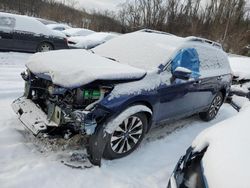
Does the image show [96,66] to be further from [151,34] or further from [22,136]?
[151,34]

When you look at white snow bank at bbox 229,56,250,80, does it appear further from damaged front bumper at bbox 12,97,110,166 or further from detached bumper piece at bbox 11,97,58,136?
detached bumper piece at bbox 11,97,58,136

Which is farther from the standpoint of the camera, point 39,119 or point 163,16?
point 163,16

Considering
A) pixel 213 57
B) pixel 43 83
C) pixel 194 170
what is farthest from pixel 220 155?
pixel 213 57

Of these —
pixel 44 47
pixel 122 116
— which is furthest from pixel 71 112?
pixel 44 47

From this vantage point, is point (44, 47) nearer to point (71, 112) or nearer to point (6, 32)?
point (6, 32)

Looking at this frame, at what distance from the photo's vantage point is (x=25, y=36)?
392 inches

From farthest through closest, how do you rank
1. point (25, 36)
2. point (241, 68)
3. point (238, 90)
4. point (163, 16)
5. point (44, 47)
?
point (163, 16) < point (44, 47) < point (25, 36) < point (241, 68) < point (238, 90)

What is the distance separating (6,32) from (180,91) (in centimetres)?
708

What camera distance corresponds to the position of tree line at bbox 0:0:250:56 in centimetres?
3338

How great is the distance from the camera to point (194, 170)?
2570mm

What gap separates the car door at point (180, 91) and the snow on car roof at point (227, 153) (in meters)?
1.26

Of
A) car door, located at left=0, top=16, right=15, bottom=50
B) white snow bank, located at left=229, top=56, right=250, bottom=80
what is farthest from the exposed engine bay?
car door, located at left=0, top=16, right=15, bottom=50

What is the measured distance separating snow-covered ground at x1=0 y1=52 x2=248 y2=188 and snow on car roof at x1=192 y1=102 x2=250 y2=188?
1043 millimetres

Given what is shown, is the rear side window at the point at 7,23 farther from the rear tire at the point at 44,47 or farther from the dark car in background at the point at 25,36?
the rear tire at the point at 44,47
